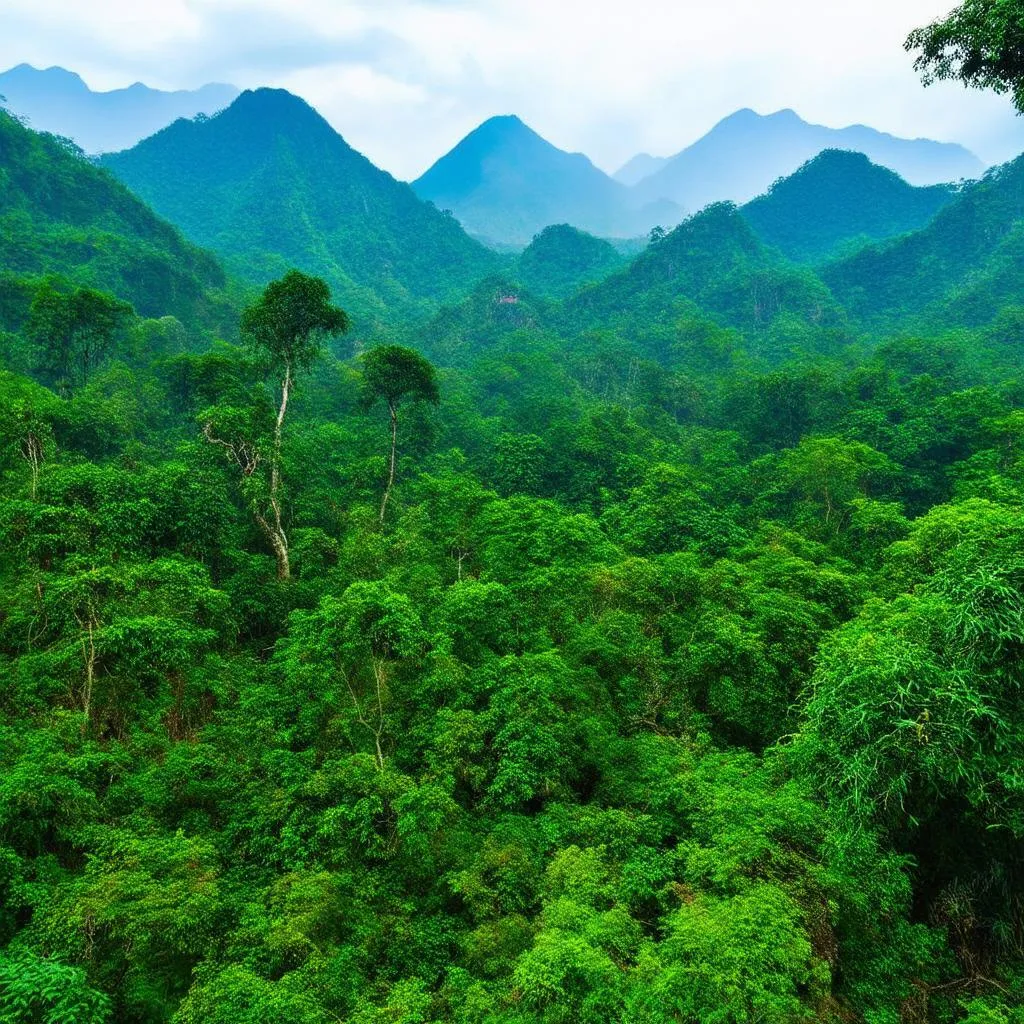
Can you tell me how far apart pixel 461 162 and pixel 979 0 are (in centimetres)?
20093

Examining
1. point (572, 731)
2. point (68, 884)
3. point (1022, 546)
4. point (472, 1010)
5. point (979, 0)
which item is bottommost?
point (472, 1010)

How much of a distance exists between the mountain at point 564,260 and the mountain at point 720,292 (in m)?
12.4

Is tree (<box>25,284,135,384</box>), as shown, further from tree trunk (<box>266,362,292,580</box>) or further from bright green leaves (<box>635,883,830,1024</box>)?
bright green leaves (<box>635,883,830,1024</box>)

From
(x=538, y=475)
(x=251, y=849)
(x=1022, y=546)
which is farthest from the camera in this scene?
(x=538, y=475)

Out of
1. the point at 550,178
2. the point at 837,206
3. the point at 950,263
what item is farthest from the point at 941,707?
the point at 550,178

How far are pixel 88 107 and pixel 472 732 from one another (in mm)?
192964

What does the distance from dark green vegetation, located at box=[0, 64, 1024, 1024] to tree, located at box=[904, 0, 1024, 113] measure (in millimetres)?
7051

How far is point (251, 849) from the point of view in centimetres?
830

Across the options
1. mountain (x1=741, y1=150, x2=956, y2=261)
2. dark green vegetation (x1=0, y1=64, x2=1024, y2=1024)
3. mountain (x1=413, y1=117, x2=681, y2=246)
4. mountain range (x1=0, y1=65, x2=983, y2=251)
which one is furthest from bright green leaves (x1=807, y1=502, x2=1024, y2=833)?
mountain (x1=413, y1=117, x2=681, y2=246)

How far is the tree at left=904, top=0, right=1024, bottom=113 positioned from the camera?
27.7ft

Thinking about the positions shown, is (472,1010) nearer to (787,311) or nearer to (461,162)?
(787,311)

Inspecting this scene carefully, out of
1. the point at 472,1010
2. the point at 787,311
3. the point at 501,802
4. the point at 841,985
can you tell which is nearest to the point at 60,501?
the point at 501,802

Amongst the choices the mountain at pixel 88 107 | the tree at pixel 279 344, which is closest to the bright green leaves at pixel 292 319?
the tree at pixel 279 344

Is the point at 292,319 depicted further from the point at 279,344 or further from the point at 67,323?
the point at 67,323
